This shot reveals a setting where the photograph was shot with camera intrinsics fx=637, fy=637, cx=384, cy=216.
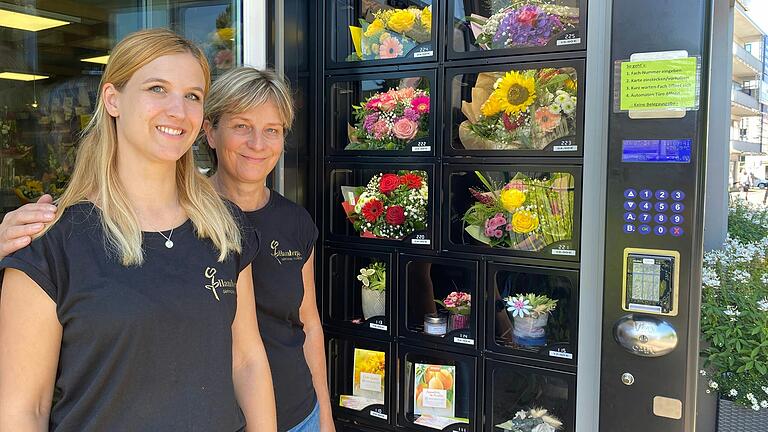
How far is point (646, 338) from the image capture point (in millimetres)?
1916

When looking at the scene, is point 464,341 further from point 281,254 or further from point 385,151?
point 281,254

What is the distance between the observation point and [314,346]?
195 cm

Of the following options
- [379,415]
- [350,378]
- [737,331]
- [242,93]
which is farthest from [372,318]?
[737,331]

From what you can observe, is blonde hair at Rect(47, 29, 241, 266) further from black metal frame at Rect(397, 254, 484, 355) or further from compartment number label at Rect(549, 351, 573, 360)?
compartment number label at Rect(549, 351, 573, 360)

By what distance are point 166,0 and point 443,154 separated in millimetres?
1232

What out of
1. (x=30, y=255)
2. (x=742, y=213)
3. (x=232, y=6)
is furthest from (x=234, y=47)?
(x=742, y=213)

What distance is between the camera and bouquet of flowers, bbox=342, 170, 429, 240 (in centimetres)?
249

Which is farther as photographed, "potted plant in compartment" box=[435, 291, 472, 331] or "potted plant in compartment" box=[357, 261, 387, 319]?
"potted plant in compartment" box=[357, 261, 387, 319]

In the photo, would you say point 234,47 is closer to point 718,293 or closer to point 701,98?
point 701,98

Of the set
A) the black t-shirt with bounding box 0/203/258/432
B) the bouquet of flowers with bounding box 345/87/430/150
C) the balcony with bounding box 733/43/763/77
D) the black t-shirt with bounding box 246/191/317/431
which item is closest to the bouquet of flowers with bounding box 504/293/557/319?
the bouquet of flowers with bounding box 345/87/430/150

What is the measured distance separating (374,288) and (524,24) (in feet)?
3.90

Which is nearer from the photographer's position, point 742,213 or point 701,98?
point 701,98

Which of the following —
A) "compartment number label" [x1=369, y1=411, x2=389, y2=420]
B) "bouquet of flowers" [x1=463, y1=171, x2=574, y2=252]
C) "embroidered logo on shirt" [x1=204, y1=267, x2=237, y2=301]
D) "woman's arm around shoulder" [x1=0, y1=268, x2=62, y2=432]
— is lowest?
"compartment number label" [x1=369, y1=411, x2=389, y2=420]

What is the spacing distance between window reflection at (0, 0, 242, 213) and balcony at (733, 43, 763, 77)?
1961 millimetres
